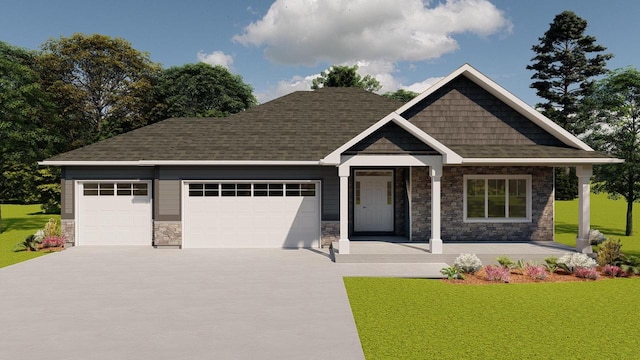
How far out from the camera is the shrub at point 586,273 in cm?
1045

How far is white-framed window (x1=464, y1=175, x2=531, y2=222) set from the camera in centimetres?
1492

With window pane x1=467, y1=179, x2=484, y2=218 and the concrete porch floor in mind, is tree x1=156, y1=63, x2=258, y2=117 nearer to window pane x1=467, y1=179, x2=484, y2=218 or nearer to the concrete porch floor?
A: the concrete porch floor

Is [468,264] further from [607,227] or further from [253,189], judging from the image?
[607,227]

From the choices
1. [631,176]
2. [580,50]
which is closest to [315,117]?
[631,176]

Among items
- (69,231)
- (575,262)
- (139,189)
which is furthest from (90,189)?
(575,262)

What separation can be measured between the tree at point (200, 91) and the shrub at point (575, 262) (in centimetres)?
3394

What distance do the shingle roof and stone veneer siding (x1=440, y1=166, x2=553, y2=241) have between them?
4.62 meters

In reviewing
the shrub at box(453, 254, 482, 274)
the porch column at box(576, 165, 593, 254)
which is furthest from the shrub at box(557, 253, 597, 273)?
the porch column at box(576, 165, 593, 254)

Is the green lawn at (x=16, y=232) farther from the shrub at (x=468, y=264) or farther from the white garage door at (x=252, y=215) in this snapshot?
the shrub at (x=468, y=264)

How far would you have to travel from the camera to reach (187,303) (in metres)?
8.16

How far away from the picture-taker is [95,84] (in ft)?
116

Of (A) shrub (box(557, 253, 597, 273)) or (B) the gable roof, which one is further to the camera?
(B) the gable roof

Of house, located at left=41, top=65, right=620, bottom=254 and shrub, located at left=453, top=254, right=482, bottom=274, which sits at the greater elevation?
house, located at left=41, top=65, right=620, bottom=254

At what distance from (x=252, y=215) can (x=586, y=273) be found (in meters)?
10.7
